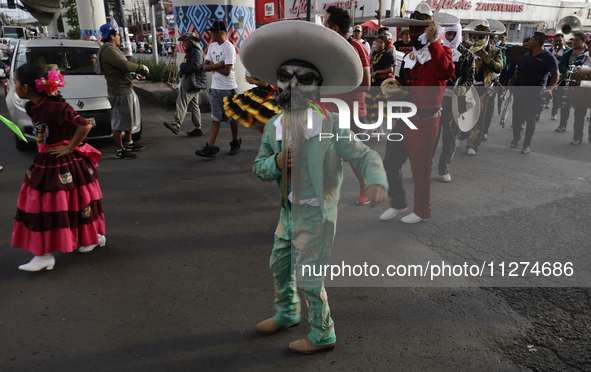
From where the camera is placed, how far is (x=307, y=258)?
7.61ft

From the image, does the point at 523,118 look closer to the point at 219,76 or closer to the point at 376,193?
the point at 376,193

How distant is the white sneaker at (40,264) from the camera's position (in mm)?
3447

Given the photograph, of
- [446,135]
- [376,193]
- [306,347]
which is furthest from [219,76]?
[376,193]

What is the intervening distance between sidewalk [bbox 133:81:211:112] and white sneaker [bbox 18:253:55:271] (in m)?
8.03

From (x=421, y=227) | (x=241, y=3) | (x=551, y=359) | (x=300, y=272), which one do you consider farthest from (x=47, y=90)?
(x=241, y=3)

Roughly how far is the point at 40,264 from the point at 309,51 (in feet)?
9.21

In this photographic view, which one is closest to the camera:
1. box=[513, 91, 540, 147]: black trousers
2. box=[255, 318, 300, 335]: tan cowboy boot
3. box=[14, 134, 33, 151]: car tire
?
box=[255, 318, 300, 335]: tan cowboy boot

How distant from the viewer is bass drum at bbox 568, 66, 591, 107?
6.52m

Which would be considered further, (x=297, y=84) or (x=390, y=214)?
(x=390, y=214)

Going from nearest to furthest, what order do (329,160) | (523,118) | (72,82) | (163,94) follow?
1. (329,160)
2. (523,118)
3. (72,82)
4. (163,94)

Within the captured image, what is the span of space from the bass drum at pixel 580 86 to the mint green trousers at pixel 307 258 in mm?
5810

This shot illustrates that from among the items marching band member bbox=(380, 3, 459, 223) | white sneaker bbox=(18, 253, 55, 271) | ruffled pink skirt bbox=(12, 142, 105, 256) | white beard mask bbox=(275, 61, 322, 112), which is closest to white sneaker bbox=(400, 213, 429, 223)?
marching band member bbox=(380, 3, 459, 223)

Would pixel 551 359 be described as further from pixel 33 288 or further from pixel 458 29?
pixel 458 29

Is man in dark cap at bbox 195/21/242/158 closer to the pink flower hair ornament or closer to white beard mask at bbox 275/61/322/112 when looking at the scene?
the pink flower hair ornament
